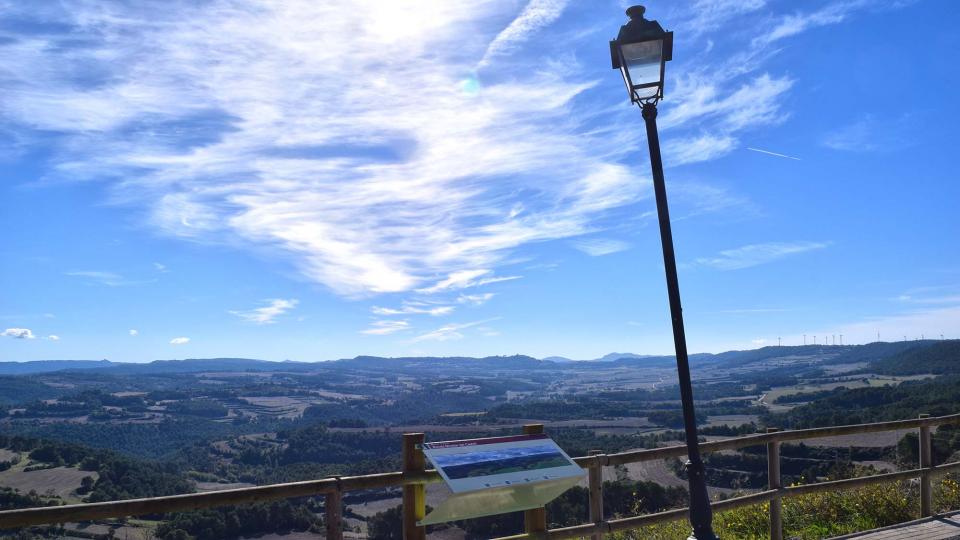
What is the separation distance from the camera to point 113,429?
349 feet

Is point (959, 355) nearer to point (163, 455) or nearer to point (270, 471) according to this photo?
point (270, 471)

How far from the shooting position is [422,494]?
530 centimetres

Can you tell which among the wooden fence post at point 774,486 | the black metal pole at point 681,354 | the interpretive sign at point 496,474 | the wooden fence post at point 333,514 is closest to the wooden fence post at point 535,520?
the interpretive sign at point 496,474

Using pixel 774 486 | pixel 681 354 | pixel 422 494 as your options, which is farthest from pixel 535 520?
pixel 774 486

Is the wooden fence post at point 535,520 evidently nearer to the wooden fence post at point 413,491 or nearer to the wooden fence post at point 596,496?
the wooden fence post at point 596,496

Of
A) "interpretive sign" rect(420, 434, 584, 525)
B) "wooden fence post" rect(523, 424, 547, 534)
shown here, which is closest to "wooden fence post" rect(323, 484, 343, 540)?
"interpretive sign" rect(420, 434, 584, 525)

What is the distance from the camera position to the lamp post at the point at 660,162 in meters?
5.36

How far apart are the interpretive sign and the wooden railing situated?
0.36 m

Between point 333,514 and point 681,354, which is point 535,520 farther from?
point 681,354

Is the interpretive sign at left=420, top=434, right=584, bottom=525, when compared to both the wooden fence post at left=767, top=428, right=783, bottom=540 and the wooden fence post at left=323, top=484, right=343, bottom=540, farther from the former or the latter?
the wooden fence post at left=767, top=428, right=783, bottom=540

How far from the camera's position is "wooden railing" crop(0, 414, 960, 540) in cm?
442

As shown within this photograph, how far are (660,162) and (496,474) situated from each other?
2.92 meters

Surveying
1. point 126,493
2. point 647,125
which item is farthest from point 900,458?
point 126,493

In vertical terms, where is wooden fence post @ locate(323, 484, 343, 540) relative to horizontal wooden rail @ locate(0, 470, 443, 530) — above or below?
below
